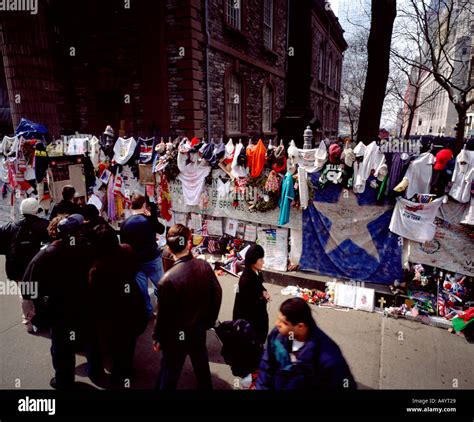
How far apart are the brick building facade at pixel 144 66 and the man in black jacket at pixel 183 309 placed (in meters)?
5.80

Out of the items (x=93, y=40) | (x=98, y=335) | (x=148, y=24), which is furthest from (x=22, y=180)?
(x=93, y=40)

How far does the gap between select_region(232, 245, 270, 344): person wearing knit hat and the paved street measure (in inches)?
28.9

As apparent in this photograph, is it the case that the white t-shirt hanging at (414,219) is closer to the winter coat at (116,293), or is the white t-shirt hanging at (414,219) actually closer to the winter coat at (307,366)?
the winter coat at (307,366)

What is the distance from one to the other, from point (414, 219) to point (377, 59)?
5.08 metres

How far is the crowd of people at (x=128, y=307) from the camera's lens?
242 cm

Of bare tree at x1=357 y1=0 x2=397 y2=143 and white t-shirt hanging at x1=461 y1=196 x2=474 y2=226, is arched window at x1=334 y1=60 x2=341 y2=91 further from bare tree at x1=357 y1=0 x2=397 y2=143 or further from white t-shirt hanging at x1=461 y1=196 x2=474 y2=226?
white t-shirt hanging at x1=461 y1=196 x2=474 y2=226

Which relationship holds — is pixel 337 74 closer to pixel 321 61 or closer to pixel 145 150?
pixel 321 61

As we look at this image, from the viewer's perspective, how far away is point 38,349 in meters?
4.30

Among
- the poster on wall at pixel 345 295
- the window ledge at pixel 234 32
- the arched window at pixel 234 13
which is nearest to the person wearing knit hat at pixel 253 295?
the poster on wall at pixel 345 295

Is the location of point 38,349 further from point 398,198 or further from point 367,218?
point 398,198

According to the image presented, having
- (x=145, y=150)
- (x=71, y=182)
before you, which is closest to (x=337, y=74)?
(x=145, y=150)

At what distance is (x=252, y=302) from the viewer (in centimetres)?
365

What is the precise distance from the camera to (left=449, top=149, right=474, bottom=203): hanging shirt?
4.62 m

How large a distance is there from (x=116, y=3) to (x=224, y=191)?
9.77 metres
